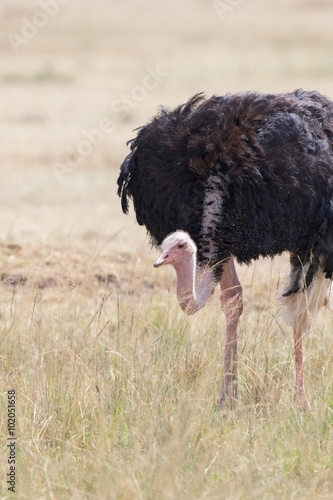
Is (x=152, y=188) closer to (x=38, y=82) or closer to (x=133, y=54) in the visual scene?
(x=38, y=82)

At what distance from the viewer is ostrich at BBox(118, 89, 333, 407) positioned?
4.32 meters

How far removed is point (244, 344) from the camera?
447 centimetres

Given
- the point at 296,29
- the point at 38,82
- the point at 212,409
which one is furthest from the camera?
the point at 296,29

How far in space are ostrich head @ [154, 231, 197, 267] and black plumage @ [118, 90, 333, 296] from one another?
0.29 m

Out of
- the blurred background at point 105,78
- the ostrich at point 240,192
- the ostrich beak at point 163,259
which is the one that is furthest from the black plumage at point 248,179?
the blurred background at point 105,78

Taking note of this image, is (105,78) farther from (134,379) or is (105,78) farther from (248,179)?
(134,379)

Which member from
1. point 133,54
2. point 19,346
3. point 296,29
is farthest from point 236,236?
point 296,29

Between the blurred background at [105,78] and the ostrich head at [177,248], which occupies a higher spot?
the blurred background at [105,78]

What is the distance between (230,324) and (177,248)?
0.85 meters

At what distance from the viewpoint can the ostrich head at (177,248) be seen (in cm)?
410

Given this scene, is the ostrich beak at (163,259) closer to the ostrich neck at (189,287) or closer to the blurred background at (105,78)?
the ostrich neck at (189,287)

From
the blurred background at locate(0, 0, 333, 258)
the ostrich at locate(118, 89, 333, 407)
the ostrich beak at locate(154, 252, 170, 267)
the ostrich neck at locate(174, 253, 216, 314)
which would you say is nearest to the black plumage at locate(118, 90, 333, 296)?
the ostrich at locate(118, 89, 333, 407)

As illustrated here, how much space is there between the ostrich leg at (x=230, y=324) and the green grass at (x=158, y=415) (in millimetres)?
60

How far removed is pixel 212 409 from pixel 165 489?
0.98 meters
